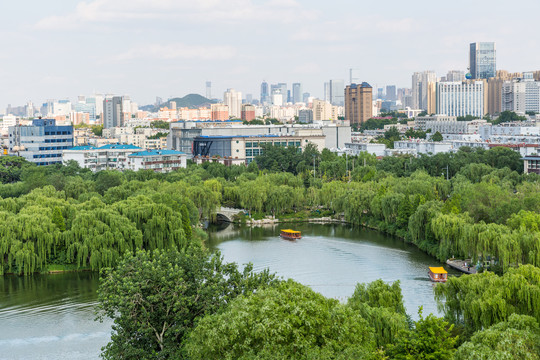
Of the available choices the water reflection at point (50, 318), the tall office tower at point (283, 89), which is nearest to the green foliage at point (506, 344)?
the water reflection at point (50, 318)

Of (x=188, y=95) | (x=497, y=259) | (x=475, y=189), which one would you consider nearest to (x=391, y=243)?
(x=475, y=189)

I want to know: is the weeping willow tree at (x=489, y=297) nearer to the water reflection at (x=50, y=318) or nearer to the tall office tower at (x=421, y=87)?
the water reflection at (x=50, y=318)

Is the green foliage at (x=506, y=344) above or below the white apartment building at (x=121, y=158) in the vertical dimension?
below

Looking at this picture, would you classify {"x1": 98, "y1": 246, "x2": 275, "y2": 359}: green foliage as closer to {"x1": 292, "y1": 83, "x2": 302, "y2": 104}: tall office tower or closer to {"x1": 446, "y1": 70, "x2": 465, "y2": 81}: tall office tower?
{"x1": 446, "y1": 70, "x2": 465, "y2": 81}: tall office tower

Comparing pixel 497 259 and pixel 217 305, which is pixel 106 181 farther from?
pixel 217 305

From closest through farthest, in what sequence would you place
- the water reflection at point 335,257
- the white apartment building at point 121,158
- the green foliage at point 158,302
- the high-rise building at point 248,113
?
1. the green foliage at point 158,302
2. the water reflection at point 335,257
3. the white apartment building at point 121,158
4. the high-rise building at point 248,113

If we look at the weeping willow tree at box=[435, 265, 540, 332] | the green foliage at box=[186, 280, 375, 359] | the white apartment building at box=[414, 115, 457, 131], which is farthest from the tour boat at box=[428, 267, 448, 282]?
the white apartment building at box=[414, 115, 457, 131]
